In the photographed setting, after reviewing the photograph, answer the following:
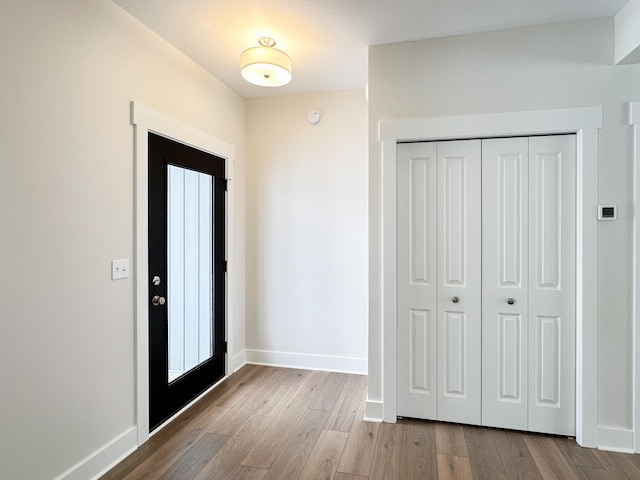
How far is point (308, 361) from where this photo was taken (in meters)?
3.71

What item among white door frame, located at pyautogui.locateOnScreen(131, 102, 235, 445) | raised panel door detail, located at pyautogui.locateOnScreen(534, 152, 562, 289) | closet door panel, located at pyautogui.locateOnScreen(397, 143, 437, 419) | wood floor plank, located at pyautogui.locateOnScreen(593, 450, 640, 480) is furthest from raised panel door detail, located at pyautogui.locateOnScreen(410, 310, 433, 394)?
white door frame, located at pyautogui.locateOnScreen(131, 102, 235, 445)

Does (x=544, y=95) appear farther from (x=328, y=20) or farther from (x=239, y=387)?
(x=239, y=387)

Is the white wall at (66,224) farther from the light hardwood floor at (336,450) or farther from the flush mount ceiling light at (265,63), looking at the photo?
the flush mount ceiling light at (265,63)

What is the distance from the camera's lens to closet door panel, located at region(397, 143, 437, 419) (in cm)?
266

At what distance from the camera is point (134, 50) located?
7.81ft

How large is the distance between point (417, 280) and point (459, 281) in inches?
11.1

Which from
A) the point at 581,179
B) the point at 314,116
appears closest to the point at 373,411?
the point at 581,179

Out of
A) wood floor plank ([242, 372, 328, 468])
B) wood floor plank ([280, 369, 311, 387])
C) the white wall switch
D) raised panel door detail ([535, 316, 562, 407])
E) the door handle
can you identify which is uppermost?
the white wall switch

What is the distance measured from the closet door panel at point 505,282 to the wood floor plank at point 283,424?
51.9 inches

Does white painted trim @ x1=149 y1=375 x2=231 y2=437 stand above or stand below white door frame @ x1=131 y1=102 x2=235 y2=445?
below

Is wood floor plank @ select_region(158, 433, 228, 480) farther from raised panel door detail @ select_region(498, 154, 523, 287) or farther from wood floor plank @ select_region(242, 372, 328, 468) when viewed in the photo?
raised panel door detail @ select_region(498, 154, 523, 287)

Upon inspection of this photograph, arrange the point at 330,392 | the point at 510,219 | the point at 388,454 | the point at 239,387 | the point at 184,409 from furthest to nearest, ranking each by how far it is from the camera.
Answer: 1. the point at 239,387
2. the point at 330,392
3. the point at 184,409
4. the point at 510,219
5. the point at 388,454

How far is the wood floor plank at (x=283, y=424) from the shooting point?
226 centimetres

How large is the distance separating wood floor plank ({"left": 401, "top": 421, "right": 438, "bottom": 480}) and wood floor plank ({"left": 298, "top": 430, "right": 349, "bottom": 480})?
39cm
